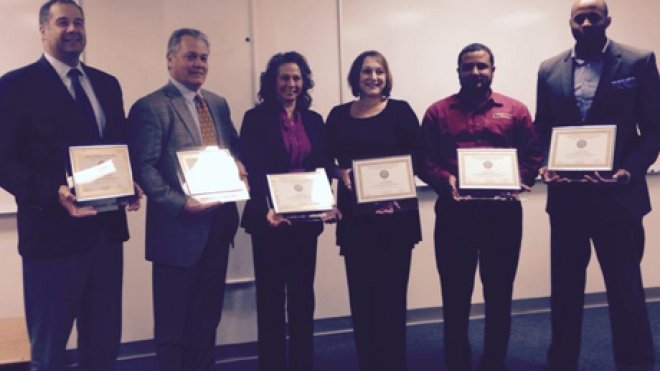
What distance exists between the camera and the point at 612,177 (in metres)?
2.41

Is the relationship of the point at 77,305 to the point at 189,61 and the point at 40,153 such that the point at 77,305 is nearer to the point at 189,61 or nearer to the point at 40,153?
the point at 40,153

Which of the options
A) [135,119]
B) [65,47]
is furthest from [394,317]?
[65,47]

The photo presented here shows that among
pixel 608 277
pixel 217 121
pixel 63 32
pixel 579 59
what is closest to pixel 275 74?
pixel 217 121

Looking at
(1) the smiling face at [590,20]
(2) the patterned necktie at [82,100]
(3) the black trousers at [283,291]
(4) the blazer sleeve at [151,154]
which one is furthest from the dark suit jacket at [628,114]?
(2) the patterned necktie at [82,100]

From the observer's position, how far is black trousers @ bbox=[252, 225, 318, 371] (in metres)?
2.49

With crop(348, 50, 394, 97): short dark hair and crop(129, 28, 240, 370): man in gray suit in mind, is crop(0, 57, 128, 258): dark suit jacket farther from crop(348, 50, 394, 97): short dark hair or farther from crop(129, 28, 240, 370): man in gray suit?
crop(348, 50, 394, 97): short dark hair

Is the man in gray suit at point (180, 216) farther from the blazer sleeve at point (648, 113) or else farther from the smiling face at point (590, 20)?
the blazer sleeve at point (648, 113)

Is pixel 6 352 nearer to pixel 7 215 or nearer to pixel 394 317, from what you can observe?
pixel 7 215

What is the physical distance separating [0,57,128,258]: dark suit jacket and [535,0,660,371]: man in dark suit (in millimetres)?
2039

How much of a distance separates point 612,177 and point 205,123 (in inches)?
71.5

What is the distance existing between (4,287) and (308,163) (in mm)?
1852

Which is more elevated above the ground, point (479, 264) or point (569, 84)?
point (569, 84)

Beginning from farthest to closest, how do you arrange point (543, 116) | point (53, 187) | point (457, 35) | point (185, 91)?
point (457, 35) < point (543, 116) < point (185, 91) < point (53, 187)

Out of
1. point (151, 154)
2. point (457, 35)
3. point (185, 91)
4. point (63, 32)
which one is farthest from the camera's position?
point (457, 35)
